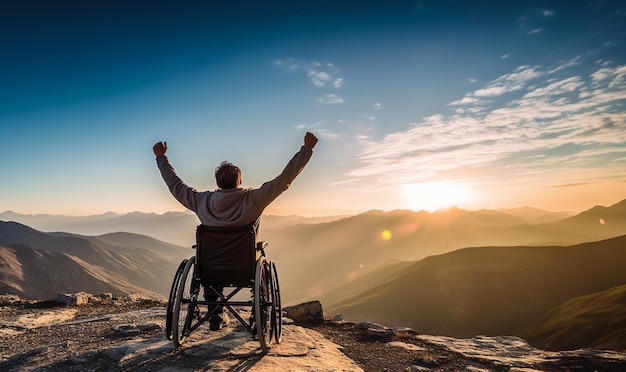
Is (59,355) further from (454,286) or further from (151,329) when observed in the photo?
(454,286)

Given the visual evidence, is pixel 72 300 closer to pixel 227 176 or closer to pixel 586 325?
pixel 227 176

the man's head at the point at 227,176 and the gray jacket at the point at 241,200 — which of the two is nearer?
the gray jacket at the point at 241,200

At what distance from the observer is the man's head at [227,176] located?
468 centimetres

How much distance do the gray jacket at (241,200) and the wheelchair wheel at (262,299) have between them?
660 mm

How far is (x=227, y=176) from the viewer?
469 centimetres

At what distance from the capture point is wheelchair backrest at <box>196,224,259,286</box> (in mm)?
4367

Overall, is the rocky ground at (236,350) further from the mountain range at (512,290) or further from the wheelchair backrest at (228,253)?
the mountain range at (512,290)

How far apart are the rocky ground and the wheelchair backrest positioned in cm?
104

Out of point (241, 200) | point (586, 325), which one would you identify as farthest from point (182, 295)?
point (586, 325)

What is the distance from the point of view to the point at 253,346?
491cm

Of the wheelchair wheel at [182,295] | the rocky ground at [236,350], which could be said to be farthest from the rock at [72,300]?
the wheelchair wheel at [182,295]

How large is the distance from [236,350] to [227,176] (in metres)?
2.41

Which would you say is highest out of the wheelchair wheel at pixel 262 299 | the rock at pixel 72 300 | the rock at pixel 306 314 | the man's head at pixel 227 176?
the man's head at pixel 227 176

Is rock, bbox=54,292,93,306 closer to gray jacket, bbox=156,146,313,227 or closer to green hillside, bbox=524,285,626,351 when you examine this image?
gray jacket, bbox=156,146,313,227
